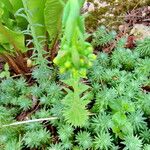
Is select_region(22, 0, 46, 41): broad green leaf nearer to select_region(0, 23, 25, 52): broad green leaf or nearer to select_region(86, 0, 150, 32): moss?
select_region(0, 23, 25, 52): broad green leaf

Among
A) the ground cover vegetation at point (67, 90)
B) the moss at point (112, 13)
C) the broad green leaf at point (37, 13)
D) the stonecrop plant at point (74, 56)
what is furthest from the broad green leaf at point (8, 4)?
the stonecrop plant at point (74, 56)

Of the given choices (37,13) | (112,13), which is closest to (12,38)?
(37,13)

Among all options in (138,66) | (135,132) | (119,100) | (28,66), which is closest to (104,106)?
(119,100)

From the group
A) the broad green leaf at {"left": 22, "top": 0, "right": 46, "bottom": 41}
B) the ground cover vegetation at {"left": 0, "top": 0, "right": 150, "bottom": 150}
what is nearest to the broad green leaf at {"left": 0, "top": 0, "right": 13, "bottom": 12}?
the ground cover vegetation at {"left": 0, "top": 0, "right": 150, "bottom": 150}

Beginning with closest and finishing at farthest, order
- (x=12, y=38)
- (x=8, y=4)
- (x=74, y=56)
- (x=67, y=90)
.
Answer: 1. (x=74, y=56)
2. (x=67, y=90)
3. (x=12, y=38)
4. (x=8, y=4)

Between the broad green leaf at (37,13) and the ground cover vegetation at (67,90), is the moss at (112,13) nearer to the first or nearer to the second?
the ground cover vegetation at (67,90)

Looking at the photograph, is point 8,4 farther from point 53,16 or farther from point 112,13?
point 112,13

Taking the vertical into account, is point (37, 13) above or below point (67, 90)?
above

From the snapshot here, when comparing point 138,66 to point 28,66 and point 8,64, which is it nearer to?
point 28,66
